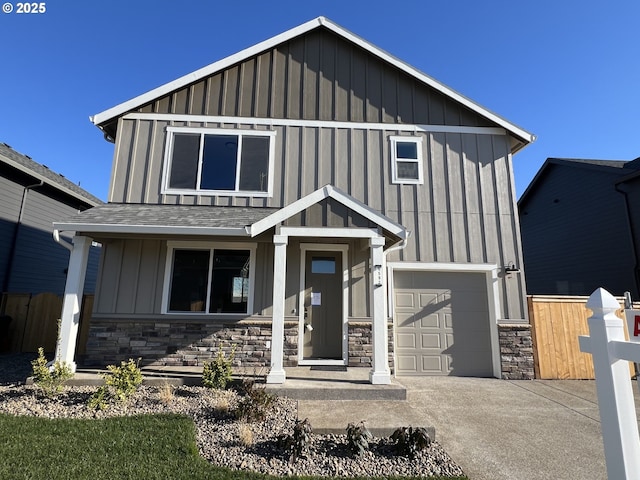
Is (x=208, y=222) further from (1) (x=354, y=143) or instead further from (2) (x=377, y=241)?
(1) (x=354, y=143)

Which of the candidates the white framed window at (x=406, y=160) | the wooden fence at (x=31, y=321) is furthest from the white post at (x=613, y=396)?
the wooden fence at (x=31, y=321)

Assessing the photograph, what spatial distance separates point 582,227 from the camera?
12961 mm

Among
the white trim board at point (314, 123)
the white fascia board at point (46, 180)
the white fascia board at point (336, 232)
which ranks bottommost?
Answer: the white fascia board at point (336, 232)

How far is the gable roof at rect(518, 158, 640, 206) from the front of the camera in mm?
11445

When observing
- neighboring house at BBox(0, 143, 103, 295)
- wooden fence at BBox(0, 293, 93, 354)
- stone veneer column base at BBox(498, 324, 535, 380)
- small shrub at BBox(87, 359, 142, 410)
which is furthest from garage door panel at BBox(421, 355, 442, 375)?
neighboring house at BBox(0, 143, 103, 295)

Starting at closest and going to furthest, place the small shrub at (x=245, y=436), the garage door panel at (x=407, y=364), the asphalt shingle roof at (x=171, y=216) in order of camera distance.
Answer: the small shrub at (x=245, y=436) < the asphalt shingle roof at (x=171, y=216) < the garage door panel at (x=407, y=364)

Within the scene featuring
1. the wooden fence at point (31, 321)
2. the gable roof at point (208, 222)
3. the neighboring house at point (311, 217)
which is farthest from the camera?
→ the wooden fence at point (31, 321)

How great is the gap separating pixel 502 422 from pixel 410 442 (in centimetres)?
197

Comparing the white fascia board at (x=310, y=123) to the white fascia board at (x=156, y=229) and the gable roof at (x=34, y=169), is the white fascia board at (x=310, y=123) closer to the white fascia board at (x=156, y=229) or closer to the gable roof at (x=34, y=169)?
the white fascia board at (x=156, y=229)

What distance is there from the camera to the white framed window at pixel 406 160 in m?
8.22

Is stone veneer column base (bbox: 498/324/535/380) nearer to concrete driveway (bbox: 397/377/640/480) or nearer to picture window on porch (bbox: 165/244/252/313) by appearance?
concrete driveway (bbox: 397/377/640/480)

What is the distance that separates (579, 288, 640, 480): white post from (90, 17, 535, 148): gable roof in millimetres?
7722

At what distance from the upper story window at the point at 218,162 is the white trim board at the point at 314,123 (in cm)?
27

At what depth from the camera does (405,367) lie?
7.54m
